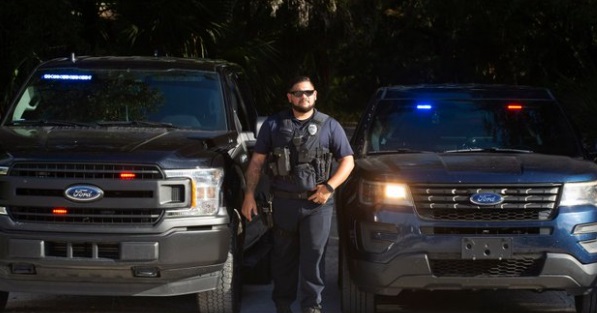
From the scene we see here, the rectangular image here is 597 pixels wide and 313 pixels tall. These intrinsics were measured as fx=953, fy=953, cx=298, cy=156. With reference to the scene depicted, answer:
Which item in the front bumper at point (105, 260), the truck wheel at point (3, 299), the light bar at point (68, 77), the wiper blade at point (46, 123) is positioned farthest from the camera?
the light bar at point (68, 77)

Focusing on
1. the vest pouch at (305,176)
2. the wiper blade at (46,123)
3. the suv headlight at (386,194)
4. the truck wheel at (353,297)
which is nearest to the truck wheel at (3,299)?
the wiper blade at (46,123)

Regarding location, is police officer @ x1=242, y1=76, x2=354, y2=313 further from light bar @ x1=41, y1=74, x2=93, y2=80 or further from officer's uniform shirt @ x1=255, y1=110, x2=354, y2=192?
light bar @ x1=41, y1=74, x2=93, y2=80

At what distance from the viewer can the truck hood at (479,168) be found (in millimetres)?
6199

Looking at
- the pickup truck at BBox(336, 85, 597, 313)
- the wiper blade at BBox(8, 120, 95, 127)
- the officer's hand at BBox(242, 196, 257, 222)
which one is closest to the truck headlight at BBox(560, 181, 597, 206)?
the pickup truck at BBox(336, 85, 597, 313)

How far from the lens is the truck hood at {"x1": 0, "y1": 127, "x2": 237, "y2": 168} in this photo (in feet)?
19.8

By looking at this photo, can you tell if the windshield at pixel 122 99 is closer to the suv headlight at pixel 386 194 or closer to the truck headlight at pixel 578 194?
the suv headlight at pixel 386 194

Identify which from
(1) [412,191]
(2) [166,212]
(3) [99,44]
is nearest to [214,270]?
(2) [166,212]

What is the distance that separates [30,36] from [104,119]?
7.10m

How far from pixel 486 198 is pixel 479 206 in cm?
→ 7

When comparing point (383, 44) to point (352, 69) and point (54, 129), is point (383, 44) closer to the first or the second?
point (352, 69)

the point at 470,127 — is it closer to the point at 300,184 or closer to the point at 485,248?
the point at 485,248

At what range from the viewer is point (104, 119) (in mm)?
7246

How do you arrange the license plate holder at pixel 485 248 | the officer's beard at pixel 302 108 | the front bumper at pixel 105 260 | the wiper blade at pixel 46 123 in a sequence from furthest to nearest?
the wiper blade at pixel 46 123, the officer's beard at pixel 302 108, the license plate holder at pixel 485 248, the front bumper at pixel 105 260

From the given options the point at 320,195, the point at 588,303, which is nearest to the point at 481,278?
the point at 588,303
